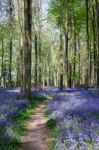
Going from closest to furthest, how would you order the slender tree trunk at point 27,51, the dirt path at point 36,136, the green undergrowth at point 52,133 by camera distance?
the green undergrowth at point 52,133, the dirt path at point 36,136, the slender tree trunk at point 27,51

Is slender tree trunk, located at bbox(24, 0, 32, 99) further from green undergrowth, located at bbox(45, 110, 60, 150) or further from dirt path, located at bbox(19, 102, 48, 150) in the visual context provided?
green undergrowth, located at bbox(45, 110, 60, 150)

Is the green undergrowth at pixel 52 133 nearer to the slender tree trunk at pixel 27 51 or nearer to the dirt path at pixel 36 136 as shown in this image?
the dirt path at pixel 36 136

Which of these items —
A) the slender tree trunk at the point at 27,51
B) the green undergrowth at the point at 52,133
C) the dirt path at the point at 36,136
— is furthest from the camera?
the slender tree trunk at the point at 27,51

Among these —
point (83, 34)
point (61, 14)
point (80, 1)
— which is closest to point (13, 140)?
point (61, 14)

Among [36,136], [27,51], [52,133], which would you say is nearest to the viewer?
[52,133]

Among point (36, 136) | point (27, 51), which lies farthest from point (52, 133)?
point (27, 51)

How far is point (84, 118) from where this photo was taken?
1182 centimetres

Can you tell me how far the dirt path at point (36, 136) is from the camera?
1024 cm

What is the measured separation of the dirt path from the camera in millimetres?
10235

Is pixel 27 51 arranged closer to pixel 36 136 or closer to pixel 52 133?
pixel 36 136

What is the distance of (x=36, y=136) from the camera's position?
1188 centimetres

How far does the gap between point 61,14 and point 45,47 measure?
116 feet

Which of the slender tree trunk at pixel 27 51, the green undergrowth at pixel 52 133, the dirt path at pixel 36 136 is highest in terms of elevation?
the slender tree trunk at pixel 27 51

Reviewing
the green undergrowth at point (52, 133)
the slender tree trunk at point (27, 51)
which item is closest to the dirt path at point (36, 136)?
the green undergrowth at point (52, 133)
